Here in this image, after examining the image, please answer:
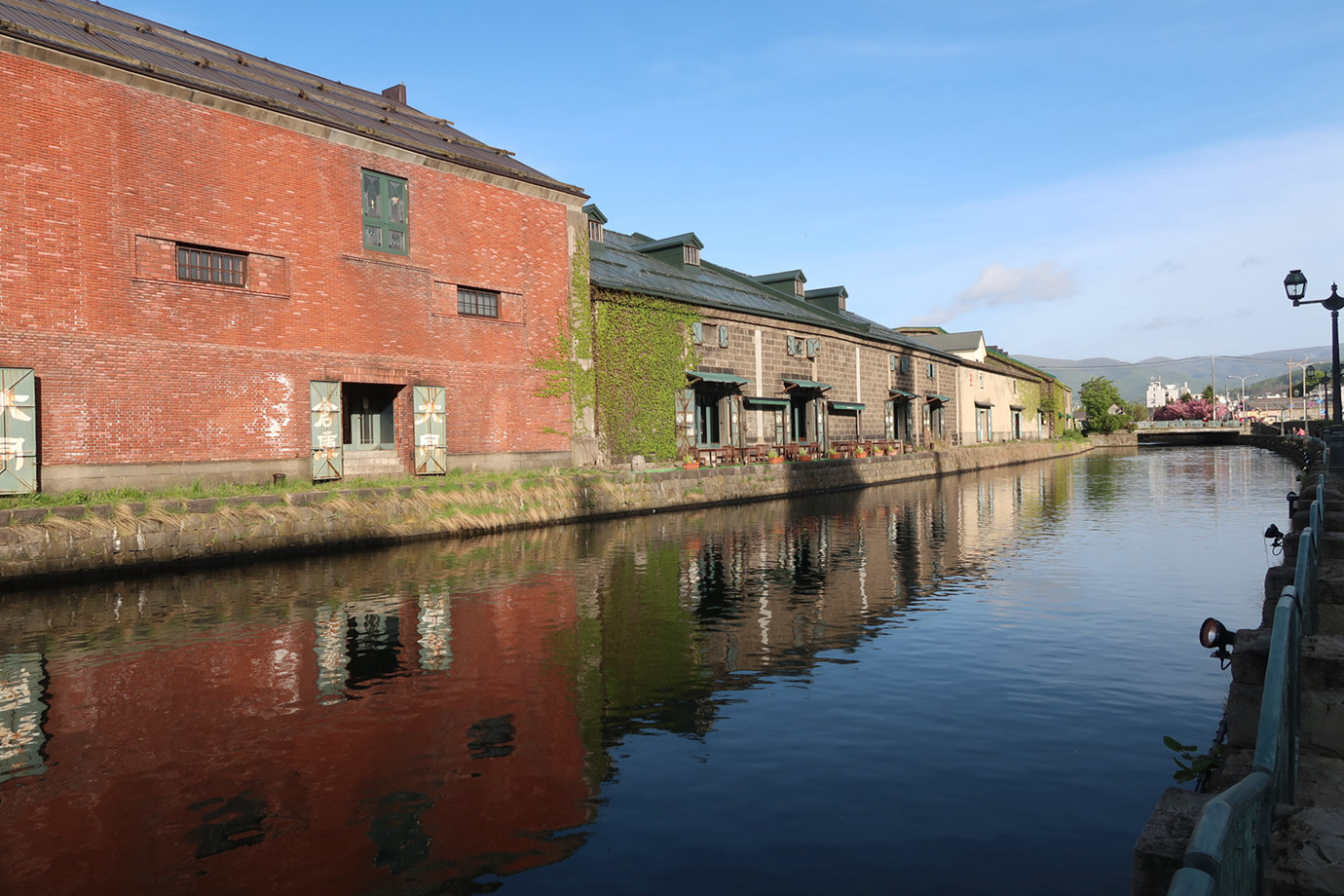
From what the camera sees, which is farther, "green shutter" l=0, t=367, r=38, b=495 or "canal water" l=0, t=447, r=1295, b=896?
"green shutter" l=0, t=367, r=38, b=495

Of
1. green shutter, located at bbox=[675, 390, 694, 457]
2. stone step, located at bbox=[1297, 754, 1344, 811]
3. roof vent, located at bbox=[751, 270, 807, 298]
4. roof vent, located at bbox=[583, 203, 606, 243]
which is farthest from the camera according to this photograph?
roof vent, located at bbox=[751, 270, 807, 298]

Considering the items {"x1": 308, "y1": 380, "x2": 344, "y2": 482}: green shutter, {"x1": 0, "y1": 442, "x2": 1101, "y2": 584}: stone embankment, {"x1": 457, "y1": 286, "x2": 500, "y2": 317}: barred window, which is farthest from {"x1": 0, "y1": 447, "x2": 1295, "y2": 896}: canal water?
{"x1": 457, "y1": 286, "x2": 500, "y2": 317}: barred window

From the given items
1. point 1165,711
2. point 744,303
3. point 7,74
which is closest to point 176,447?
point 7,74

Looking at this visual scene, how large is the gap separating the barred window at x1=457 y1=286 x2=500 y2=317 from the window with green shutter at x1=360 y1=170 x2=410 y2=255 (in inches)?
85.5

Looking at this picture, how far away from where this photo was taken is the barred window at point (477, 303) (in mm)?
24000

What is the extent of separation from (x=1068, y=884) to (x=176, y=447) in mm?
18080

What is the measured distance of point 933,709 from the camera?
676cm

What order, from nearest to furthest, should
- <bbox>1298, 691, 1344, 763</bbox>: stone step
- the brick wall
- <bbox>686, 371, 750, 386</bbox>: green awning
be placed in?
<bbox>1298, 691, 1344, 763</bbox>: stone step < the brick wall < <bbox>686, 371, 750, 386</bbox>: green awning

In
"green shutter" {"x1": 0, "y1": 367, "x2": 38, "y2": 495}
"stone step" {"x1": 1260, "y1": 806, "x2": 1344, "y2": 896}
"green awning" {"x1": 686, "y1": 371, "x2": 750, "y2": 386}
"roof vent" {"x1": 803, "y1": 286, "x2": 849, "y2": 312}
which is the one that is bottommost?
"stone step" {"x1": 1260, "y1": 806, "x2": 1344, "y2": 896}

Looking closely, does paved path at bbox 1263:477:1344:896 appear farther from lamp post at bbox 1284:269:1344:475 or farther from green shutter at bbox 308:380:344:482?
green shutter at bbox 308:380:344:482

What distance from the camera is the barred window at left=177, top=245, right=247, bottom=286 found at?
18094mm

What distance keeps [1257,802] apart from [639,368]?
88.9 ft

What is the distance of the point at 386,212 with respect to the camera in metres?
22.0

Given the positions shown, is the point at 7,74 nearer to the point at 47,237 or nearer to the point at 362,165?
the point at 47,237
